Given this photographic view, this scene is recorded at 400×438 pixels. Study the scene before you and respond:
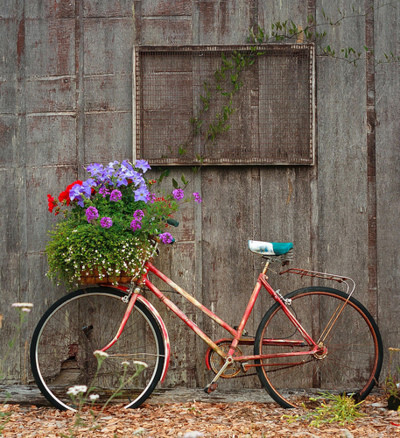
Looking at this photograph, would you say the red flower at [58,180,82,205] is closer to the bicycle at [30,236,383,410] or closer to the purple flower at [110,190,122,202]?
the purple flower at [110,190,122,202]

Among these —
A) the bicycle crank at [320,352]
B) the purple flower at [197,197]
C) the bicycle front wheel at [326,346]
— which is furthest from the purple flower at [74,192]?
the bicycle crank at [320,352]

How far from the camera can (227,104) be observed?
15.0 ft

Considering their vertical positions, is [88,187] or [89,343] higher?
[88,187]

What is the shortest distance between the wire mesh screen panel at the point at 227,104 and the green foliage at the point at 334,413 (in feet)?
5.51

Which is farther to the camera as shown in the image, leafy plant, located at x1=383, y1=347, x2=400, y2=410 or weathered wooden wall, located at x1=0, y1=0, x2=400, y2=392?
weathered wooden wall, located at x1=0, y1=0, x2=400, y2=392

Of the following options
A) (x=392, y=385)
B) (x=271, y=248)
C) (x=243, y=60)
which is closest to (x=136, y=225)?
(x=271, y=248)

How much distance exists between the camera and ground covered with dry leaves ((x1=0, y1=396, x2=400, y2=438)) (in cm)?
353

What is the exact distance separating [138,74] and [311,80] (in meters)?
Result: 1.26

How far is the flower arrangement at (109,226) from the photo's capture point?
3910 millimetres

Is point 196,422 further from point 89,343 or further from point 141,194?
point 141,194

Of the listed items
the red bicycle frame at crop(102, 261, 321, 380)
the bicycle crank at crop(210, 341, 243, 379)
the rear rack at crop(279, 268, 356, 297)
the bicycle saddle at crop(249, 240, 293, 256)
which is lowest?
the bicycle crank at crop(210, 341, 243, 379)

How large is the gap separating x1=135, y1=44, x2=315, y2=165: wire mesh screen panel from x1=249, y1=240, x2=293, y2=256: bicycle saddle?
72cm

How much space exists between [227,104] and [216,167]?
1.52 feet

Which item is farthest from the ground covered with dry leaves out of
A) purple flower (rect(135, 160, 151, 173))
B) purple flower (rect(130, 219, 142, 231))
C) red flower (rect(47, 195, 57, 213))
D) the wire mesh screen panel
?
the wire mesh screen panel
